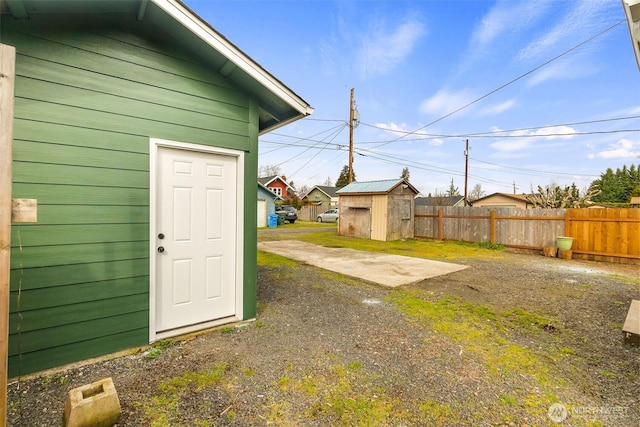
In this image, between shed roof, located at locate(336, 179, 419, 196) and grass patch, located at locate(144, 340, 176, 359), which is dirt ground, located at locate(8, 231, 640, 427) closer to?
grass patch, located at locate(144, 340, 176, 359)

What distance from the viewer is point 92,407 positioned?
1.74 m

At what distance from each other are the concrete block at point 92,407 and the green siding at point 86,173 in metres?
0.96

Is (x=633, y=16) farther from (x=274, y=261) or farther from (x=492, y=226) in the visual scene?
(x=492, y=226)

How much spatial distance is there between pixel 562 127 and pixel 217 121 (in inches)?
619

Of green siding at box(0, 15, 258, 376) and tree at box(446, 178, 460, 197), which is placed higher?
tree at box(446, 178, 460, 197)

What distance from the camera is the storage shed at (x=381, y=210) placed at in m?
12.2

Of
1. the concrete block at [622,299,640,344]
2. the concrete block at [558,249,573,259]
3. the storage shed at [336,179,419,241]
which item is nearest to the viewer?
the concrete block at [622,299,640,344]

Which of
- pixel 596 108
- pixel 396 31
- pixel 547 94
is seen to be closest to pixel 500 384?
pixel 396 31

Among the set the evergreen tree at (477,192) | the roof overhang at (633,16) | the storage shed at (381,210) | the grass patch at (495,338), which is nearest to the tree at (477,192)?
the evergreen tree at (477,192)

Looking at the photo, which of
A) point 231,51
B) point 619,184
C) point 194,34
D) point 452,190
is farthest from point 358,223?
point 452,190

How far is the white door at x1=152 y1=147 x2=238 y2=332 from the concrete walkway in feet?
10.5

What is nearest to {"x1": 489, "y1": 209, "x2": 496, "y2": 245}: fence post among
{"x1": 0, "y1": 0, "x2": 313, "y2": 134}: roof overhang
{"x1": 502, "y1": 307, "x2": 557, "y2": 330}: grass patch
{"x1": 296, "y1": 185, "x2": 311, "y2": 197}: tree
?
{"x1": 502, "y1": 307, "x2": 557, "y2": 330}: grass patch

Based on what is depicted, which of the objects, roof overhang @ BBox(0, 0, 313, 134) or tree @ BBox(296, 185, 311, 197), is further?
tree @ BBox(296, 185, 311, 197)

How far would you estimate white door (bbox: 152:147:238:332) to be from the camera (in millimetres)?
3014
